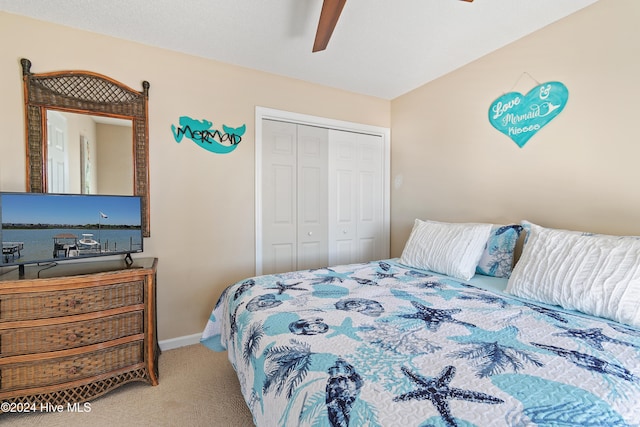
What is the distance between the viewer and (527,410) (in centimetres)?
70

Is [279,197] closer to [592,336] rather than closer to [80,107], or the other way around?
[80,107]

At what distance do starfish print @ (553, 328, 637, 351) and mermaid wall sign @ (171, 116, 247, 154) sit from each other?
2520mm

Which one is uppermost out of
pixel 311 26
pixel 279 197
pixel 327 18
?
pixel 311 26

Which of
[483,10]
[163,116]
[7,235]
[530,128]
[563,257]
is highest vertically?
[483,10]

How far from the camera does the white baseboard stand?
2361 millimetres

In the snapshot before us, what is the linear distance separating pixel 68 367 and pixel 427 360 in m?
1.97

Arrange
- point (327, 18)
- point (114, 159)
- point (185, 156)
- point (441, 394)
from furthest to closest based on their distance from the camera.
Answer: point (185, 156), point (114, 159), point (327, 18), point (441, 394)

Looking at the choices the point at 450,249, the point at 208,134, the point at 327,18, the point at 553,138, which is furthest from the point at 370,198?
the point at 327,18

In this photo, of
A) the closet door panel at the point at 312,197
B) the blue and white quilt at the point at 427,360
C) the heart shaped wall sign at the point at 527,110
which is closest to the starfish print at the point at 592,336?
the blue and white quilt at the point at 427,360

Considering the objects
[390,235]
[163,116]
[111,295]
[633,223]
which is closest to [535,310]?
[633,223]

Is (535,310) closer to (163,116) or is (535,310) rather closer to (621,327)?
(621,327)

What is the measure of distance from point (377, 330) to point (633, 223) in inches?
66.0

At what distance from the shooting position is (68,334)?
1.65 metres

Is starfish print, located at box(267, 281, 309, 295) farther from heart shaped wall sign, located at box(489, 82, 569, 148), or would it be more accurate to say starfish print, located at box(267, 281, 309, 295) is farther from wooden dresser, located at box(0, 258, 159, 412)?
heart shaped wall sign, located at box(489, 82, 569, 148)
